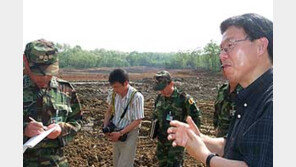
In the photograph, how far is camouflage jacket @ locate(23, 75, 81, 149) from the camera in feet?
10.1

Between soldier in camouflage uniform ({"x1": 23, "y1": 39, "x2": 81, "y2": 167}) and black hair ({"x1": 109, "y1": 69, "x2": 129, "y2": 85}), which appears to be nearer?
soldier in camouflage uniform ({"x1": 23, "y1": 39, "x2": 81, "y2": 167})

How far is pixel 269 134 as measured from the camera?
5.62 feet

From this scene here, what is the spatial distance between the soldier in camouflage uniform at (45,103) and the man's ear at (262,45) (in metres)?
1.69

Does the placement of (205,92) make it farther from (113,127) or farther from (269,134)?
(269,134)

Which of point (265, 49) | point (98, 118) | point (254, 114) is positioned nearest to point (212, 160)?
point (254, 114)

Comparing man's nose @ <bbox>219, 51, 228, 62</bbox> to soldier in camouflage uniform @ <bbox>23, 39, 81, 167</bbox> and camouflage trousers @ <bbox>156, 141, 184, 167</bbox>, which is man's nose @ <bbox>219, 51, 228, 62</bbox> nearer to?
soldier in camouflage uniform @ <bbox>23, 39, 81, 167</bbox>

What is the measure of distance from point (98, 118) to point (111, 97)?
6381mm

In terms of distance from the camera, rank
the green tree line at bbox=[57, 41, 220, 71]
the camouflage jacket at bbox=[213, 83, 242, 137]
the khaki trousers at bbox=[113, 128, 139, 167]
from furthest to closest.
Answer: the green tree line at bbox=[57, 41, 220, 71], the khaki trousers at bbox=[113, 128, 139, 167], the camouflage jacket at bbox=[213, 83, 242, 137]

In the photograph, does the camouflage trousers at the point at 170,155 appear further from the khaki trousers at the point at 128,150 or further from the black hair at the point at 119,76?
the black hair at the point at 119,76

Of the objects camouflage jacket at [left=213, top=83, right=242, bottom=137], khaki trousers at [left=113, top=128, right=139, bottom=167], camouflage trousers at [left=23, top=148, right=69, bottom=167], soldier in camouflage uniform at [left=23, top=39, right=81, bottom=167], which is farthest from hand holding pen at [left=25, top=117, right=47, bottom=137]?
camouflage jacket at [left=213, top=83, right=242, bottom=137]

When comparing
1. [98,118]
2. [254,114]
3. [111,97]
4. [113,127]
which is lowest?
[98,118]

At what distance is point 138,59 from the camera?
40594 millimetres

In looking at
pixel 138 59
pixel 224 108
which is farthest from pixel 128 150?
pixel 138 59

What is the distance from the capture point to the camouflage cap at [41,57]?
9.77 feet
